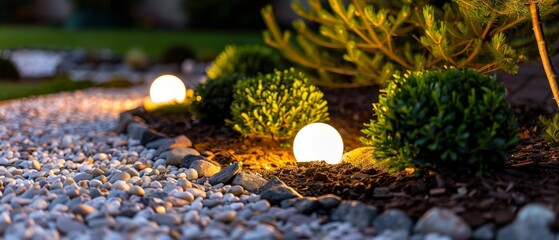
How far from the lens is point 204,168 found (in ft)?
16.1

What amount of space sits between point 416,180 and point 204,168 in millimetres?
1462

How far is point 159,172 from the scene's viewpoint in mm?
4980

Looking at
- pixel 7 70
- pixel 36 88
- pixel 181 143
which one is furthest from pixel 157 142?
pixel 7 70

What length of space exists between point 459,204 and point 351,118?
3.08 metres

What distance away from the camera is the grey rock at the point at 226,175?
4.65m

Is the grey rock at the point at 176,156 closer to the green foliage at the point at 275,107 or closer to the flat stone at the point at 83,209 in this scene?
the green foliage at the point at 275,107

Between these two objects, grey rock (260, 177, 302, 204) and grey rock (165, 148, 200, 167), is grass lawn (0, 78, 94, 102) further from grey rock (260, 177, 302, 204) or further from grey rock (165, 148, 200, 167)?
grey rock (260, 177, 302, 204)

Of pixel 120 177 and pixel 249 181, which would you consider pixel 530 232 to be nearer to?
pixel 249 181

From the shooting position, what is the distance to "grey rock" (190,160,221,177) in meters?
4.88

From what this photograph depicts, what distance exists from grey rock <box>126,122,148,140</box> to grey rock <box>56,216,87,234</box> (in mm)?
2366

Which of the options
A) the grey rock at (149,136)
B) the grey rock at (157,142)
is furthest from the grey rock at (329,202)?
the grey rock at (149,136)

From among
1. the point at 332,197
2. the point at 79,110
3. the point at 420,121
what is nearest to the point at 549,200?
the point at 420,121

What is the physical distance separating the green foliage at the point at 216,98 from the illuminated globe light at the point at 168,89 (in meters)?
1.32

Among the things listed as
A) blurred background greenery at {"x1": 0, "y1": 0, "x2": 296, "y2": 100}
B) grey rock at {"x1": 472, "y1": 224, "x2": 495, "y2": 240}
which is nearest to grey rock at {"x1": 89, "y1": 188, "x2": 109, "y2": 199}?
grey rock at {"x1": 472, "y1": 224, "x2": 495, "y2": 240}
